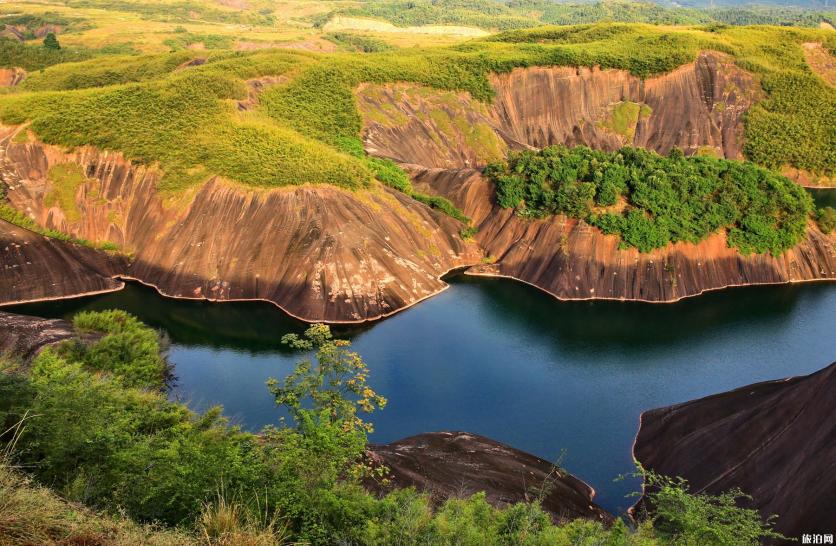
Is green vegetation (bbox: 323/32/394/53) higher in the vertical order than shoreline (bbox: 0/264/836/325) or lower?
higher

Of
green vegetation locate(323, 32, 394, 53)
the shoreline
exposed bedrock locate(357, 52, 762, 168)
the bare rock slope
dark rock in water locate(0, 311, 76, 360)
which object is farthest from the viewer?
green vegetation locate(323, 32, 394, 53)

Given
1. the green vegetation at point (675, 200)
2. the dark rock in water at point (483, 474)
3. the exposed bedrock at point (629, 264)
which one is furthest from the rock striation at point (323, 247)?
the dark rock in water at point (483, 474)

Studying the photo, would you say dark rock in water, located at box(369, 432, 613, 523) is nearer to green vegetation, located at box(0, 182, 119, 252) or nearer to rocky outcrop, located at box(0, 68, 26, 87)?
green vegetation, located at box(0, 182, 119, 252)

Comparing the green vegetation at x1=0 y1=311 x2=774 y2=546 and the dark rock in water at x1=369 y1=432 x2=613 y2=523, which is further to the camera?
the dark rock in water at x1=369 y1=432 x2=613 y2=523

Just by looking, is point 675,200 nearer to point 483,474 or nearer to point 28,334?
point 483,474

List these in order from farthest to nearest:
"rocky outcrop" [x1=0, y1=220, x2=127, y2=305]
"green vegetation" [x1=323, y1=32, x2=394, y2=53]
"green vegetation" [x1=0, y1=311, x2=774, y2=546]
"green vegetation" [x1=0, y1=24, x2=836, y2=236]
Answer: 1. "green vegetation" [x1=323, y1=32, x2=394, y2=53]
2. "green vegetation" [x1=0, y1=24, x2=836, y2=236]
3. "rocky outcrop" [x1=0, y1=220, x2=127, y2=305]
4. "green vegetation" [x1=0, y1=311, x2=774, y2=546]

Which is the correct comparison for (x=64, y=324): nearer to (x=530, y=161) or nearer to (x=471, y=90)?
(x=530, y=161)

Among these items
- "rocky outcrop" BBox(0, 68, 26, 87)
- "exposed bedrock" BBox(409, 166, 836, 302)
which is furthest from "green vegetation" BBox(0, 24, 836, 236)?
"rocky outcrop" BBox(0, 68, 26, 87)

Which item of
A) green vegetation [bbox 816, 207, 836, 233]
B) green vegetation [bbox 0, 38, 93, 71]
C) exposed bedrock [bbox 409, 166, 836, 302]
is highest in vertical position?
green vegetation [bbox 0, 38, 93, 71]
